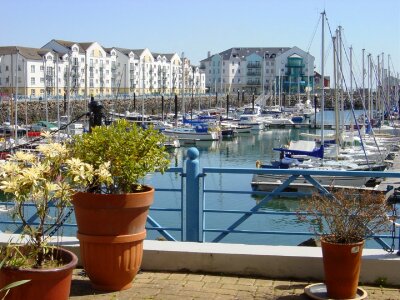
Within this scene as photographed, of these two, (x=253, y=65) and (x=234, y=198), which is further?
(x=253, y=65)

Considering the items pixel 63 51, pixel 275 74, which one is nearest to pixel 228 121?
pixel 63 51

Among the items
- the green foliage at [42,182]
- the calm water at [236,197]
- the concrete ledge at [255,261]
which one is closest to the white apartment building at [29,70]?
the calm water at [236,197]

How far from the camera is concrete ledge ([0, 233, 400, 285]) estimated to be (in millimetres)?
6875

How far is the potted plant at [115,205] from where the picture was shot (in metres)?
6.30

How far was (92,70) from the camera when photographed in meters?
122

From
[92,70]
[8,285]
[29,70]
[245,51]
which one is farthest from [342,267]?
[245,51]

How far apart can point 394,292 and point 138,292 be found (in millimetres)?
2646

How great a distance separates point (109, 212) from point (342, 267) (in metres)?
2.31

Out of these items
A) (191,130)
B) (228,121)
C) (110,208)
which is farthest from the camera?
(228,121)

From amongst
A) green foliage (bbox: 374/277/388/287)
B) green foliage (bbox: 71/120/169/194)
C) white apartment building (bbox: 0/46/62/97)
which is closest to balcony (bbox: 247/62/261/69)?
white apartment building (bbox: 0/46/62/97)

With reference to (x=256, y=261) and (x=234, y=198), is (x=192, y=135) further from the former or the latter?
(x=256, y=261)

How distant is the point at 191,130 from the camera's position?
72.2 metres

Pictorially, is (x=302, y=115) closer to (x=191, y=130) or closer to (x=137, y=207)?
(x=191, y=130)

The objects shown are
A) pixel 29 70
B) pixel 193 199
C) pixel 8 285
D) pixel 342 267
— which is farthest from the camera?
pixel 29 70
